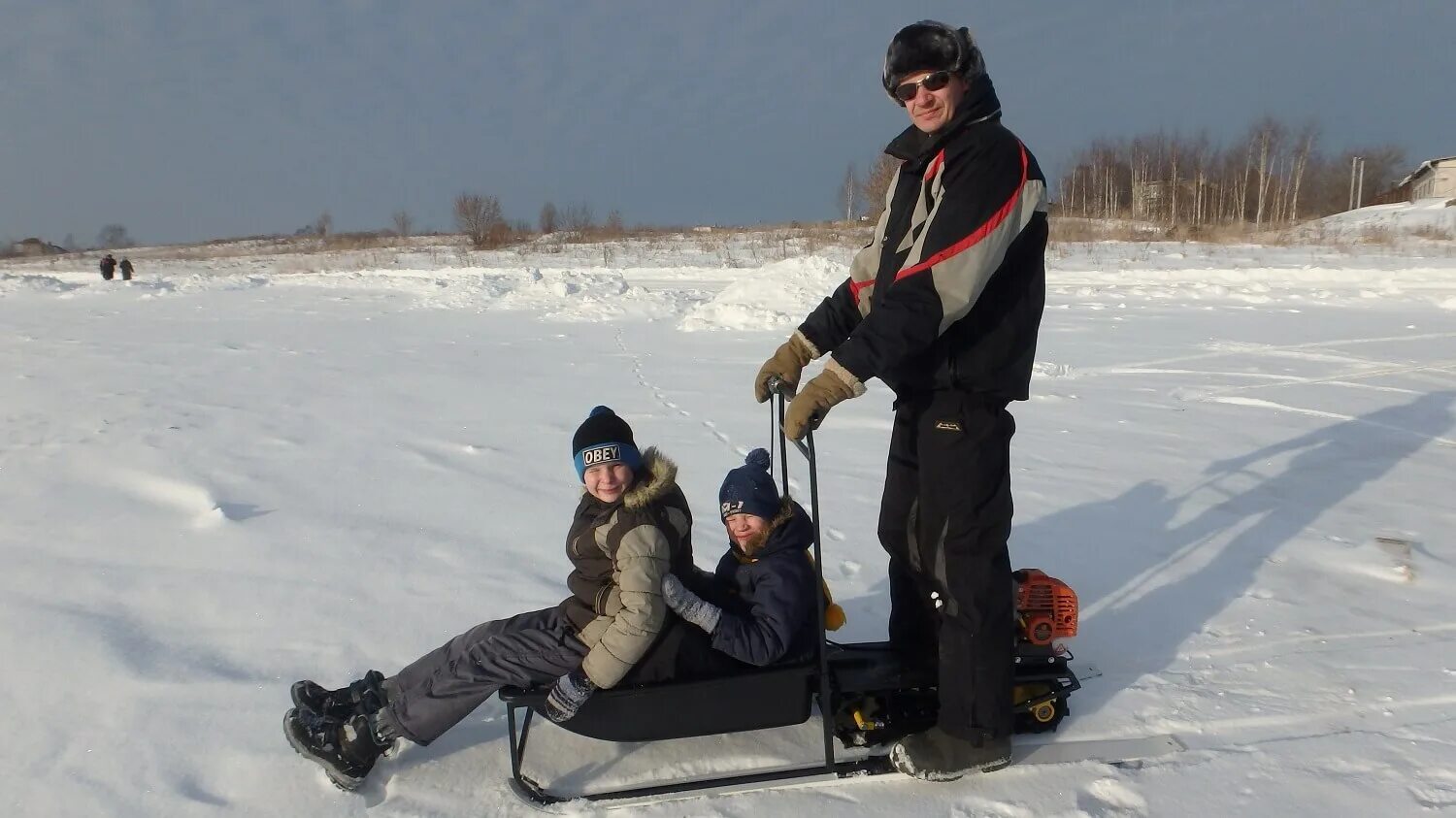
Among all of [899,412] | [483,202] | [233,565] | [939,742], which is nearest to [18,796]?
[233,565]

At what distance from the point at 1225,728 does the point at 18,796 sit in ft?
11.5

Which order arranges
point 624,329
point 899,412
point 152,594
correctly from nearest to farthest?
point 899,412
point 152,594
point 624,329

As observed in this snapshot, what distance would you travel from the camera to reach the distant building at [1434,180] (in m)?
46.8

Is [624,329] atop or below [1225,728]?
atop

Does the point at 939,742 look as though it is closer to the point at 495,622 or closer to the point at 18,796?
the point at 495,622

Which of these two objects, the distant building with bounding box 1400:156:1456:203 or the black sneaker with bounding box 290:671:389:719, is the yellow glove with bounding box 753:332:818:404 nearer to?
the black sneaker with bounding box 290:671:389:719

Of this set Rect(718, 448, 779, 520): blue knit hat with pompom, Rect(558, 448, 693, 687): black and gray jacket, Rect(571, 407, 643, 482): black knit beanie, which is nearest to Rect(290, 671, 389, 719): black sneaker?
Rect(558, 448, 693, 687): black and gray jacket

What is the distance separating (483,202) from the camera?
4519 centimetres

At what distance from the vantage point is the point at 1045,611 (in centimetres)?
274

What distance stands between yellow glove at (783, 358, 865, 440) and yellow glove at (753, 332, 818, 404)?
35cm

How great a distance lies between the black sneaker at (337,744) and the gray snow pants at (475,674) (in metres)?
0.07

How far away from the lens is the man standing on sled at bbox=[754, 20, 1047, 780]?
2127 millimetres

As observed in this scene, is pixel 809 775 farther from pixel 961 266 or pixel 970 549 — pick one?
pixel 961 266

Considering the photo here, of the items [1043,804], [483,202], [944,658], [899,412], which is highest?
[483,202]
